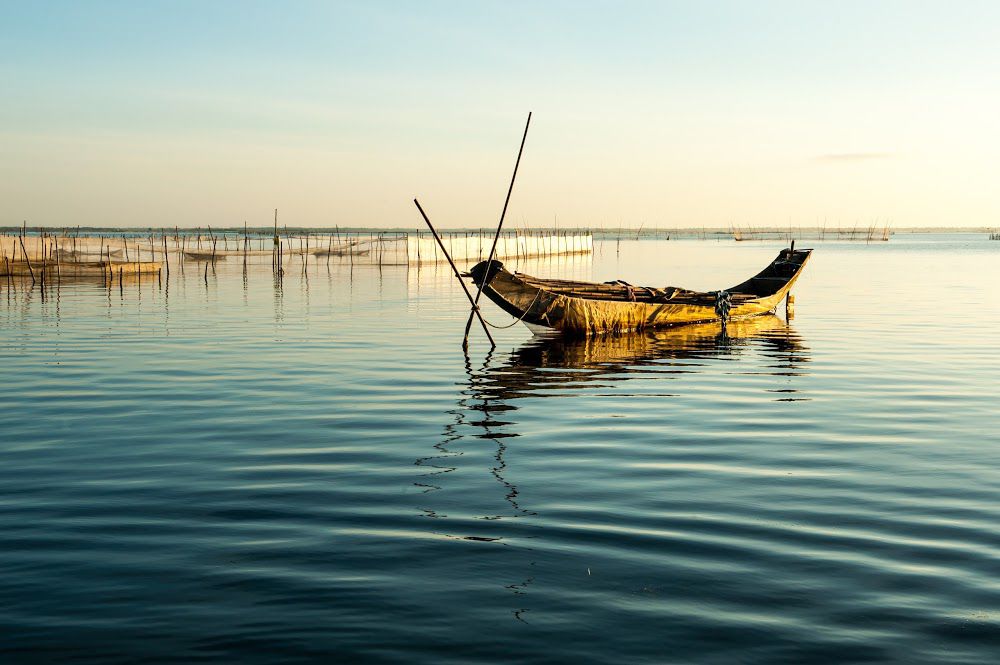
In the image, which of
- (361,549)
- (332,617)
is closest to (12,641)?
(332,617)

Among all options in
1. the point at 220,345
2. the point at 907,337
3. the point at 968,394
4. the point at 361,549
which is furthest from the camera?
the point at 907,337

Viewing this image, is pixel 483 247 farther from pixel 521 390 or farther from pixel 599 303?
pixel 521 390

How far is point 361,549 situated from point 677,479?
3215mm

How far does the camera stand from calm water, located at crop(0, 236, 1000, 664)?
202 inches

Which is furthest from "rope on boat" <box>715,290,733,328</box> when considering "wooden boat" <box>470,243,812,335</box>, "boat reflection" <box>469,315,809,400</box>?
"boat reflection" <box>469,315,809,400</box>

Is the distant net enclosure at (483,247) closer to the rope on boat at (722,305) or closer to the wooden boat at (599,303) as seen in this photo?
the wooden boat at (599,303)

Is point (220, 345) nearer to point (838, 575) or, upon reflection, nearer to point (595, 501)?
point (595, 501)

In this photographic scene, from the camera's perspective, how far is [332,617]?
5.30 meters

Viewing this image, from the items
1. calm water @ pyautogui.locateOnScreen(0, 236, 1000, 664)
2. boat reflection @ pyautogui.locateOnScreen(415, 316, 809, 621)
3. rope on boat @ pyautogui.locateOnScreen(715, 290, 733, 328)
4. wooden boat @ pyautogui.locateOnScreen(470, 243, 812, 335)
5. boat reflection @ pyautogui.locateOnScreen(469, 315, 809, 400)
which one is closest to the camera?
calm water @ pyautogui.locateOnScreen(0, 236, 1000, 664)

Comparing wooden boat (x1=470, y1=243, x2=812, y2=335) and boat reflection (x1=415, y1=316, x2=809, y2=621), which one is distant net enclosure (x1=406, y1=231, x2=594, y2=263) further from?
boat reflection (x1=415, y1=316, x2=809, y2=621)

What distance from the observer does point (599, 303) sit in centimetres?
2117

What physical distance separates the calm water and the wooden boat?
256 cm

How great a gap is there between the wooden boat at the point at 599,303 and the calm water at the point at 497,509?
8.41 ft

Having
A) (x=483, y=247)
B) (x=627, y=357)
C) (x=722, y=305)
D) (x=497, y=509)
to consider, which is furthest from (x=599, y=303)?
(x=483, y=247)
